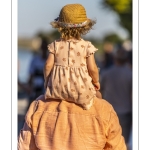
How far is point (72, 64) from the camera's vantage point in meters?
5.28

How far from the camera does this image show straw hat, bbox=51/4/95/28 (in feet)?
17.5

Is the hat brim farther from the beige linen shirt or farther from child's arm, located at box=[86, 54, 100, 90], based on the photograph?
the beige linen shirt

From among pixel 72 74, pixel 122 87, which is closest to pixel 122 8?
pixel 122 87

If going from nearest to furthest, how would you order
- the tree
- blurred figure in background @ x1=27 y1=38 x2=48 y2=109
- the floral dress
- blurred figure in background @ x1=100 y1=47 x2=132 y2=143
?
1. the floral dress
2. blurred figure in background @ x1=100 y1=47 x2=132 y2=143
3. blurred figure in background @ x1=27 y1=38 x2=48 y2=109
4. the tree

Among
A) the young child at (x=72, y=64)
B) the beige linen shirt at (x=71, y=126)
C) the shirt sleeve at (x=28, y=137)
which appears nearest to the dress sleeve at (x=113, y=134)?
the beige linen shirt at (x=71, y=126)

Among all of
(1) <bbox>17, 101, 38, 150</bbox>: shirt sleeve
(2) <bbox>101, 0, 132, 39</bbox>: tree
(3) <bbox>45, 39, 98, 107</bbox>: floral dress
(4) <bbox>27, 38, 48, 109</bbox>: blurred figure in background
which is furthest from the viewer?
(2) <bbox>101, 0, 132, 39</bbox>: tree

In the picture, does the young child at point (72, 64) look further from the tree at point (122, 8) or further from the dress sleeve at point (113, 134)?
the tree at point (122, 8)

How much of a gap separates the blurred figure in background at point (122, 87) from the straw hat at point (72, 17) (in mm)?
2894

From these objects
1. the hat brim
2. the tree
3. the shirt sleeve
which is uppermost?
the tree

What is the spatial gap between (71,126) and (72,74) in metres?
0.42

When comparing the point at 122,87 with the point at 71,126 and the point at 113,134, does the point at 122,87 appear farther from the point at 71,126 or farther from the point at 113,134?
the point at 71,126

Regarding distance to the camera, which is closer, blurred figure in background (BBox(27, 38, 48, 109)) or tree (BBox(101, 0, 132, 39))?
blurred figure in background (BBox(27, 38, 48, 109))

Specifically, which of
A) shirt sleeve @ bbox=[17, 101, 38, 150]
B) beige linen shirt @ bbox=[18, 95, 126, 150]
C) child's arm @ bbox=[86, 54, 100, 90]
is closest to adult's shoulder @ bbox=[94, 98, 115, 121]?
beige linen shirt @ bbox=[18, 95, 126, 150]
